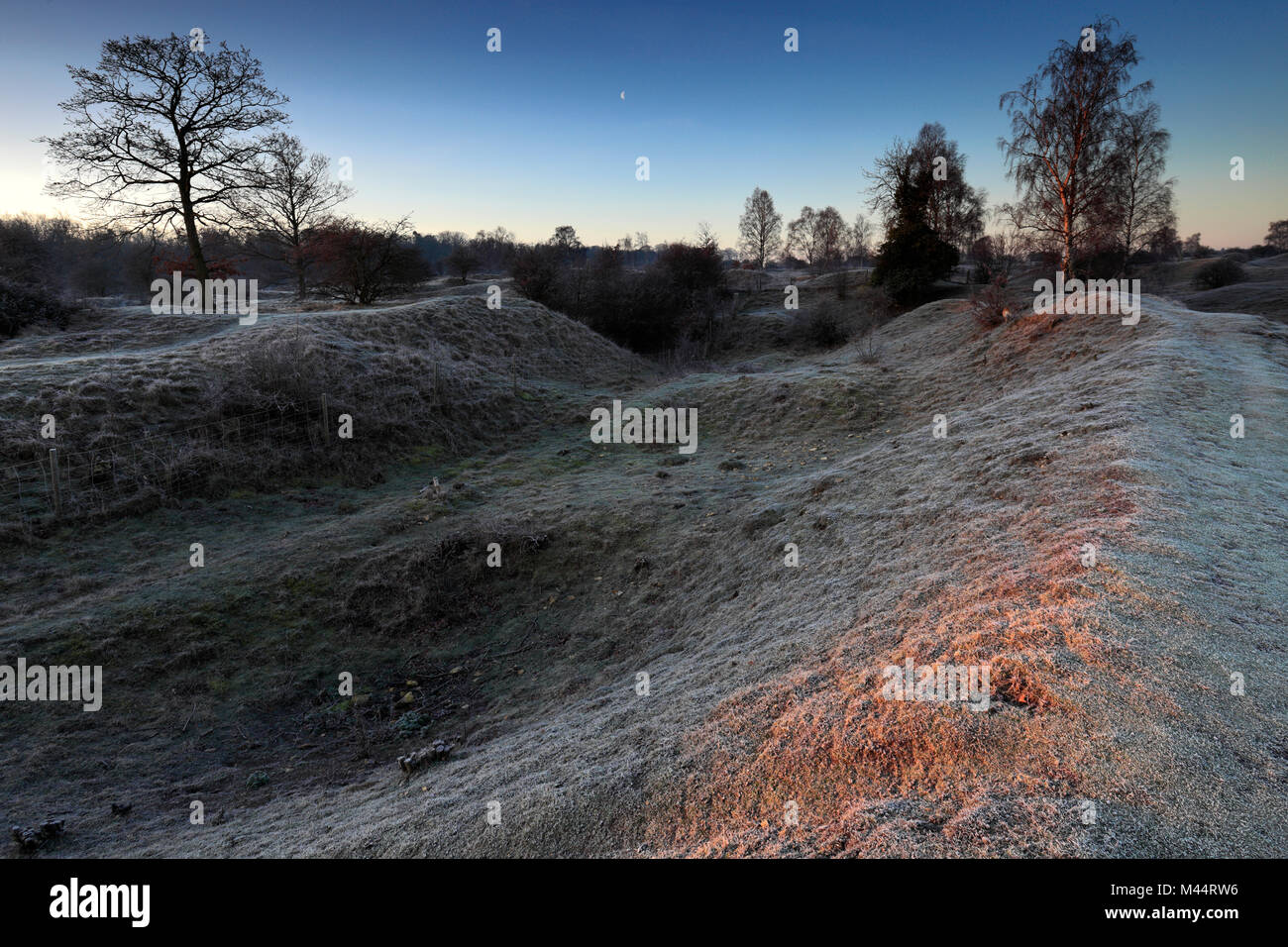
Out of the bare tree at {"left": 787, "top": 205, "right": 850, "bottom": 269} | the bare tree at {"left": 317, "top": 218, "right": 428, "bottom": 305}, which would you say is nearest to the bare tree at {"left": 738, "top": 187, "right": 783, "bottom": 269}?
the bare tree at {"left": 787, "top": 205, "right": 850, "bottom": 269}

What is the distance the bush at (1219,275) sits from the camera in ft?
113

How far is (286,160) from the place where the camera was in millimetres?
34031

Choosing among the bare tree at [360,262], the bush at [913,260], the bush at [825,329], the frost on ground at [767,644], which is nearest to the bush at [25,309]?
the bare tree at [360,262]

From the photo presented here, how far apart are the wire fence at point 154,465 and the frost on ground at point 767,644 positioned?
762 millimetres

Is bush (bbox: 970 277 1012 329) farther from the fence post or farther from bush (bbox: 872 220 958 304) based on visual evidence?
the fence post

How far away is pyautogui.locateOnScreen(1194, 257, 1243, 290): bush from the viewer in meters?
34.3

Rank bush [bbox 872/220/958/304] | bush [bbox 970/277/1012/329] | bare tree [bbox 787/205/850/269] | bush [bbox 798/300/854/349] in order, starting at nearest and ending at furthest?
bush [bbox 970/277/1012/329]
bush [bbox 798/300/854/349]
bush [bbox 872/220/958/304]
bare tree [bbox 787/205/850/269]

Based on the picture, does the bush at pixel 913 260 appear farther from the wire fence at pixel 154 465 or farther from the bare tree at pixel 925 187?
the wire fence at pixel 154 465

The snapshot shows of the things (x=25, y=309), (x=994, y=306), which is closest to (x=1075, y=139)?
(x=994, y=306)

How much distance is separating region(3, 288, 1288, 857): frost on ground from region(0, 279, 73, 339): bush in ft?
46.2
